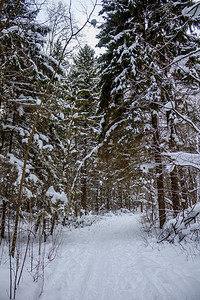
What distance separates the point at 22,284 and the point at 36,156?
4.76 m

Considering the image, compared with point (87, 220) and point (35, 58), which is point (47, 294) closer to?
point (35, 58)

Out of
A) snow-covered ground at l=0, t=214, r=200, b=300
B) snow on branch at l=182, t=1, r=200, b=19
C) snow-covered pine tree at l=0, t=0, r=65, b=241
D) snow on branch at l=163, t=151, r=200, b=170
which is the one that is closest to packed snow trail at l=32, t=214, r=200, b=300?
snow-covered ground at l=0, t=214, r=200, b=300

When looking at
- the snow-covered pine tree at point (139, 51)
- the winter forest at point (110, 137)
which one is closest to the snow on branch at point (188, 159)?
the winter forest at point (110, 137)

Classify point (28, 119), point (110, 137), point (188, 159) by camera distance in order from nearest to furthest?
1. point (188, 159)
2. point (28, 119)
3. point (110, 137)

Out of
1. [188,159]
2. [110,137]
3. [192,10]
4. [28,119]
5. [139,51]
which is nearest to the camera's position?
[192,10]

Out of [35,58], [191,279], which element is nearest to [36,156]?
[35,58]

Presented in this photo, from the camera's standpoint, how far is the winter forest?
304 cm

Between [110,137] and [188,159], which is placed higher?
[110,137]

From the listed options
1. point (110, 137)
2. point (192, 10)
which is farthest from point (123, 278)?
point (110, 137)

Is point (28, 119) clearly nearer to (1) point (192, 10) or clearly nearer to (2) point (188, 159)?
(2) point (188, 159)

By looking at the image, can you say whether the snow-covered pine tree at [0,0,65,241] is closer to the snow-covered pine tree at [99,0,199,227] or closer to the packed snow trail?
the packed snow trail

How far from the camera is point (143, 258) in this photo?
163 inches

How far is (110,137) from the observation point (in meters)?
8.11

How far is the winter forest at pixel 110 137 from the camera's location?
304cm
